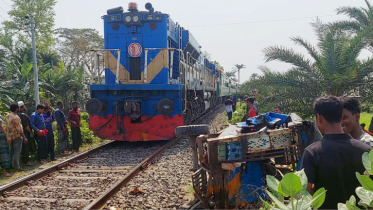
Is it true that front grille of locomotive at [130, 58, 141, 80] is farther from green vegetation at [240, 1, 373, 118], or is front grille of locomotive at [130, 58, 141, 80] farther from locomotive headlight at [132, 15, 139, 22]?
green vegetation at [240, 1, 373, 118]

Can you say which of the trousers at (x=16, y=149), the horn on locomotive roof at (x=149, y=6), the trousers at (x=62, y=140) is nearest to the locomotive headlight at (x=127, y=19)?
the horn on locomotive roof at (x=149, y=6)

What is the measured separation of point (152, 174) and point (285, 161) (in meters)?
3.08

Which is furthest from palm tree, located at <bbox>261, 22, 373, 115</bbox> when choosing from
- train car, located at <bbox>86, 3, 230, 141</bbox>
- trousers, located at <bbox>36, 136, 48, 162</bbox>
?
trousers, located at <bbox>36, 136, 48, 162</bbox>

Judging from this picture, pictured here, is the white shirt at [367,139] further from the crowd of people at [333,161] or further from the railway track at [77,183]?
the railway track at [77,183]

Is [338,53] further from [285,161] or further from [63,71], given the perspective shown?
[63,71]

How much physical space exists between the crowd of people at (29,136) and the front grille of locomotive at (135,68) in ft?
6.46

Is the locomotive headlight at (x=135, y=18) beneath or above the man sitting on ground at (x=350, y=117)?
above

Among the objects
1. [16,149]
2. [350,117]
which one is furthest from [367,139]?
[16,149]

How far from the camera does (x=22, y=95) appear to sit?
51.9 feet

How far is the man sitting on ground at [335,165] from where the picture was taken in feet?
8.07

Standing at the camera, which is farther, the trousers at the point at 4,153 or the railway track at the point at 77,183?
the trousers at the point at 4,153

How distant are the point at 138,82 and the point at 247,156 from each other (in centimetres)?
694

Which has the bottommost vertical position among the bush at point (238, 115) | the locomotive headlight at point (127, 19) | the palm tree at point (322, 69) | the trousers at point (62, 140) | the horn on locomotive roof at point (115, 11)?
the trousers at point (62, 140)

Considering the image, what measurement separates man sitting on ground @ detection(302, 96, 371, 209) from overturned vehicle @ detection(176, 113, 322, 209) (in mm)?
1456
